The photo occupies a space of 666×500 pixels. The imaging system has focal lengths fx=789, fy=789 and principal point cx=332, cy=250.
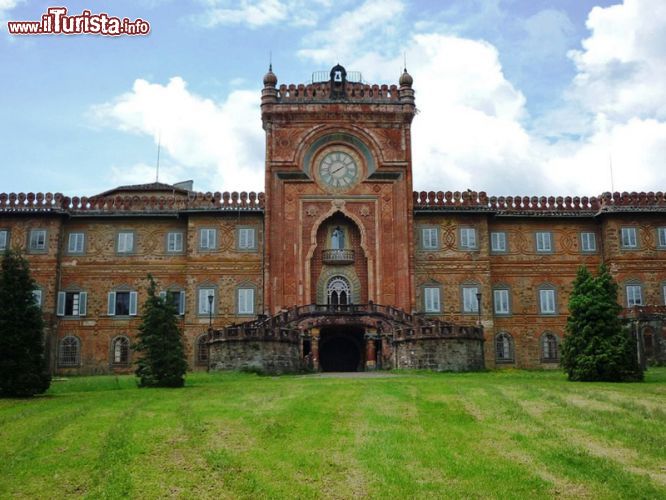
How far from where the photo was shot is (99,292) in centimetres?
4478

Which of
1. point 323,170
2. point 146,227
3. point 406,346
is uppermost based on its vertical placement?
point 323,170

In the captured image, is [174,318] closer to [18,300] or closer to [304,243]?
[18,300]

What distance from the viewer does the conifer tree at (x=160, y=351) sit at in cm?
2559

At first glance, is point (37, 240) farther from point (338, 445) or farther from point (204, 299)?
point (338, 445)

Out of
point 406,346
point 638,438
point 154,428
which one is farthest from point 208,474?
point 406,346

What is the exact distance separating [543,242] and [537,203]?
2.31m

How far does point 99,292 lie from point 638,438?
34.8 metres

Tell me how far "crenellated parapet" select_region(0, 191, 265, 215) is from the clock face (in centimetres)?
387

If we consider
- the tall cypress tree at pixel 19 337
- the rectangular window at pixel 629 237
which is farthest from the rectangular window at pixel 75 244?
the rectangular window at pixel 629 237

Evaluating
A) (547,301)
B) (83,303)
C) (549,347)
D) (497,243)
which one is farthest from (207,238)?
(549,347)

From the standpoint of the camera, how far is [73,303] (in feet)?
146

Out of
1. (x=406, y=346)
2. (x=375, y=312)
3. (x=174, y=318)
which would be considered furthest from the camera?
(x=375, y=312)

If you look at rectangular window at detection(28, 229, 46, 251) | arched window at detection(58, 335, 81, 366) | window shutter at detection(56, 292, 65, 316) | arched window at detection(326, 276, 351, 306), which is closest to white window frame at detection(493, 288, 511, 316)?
arched window at detection(326, 276, 351, 306)

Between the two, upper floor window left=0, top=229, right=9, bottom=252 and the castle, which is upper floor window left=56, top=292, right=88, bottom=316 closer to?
the castle
